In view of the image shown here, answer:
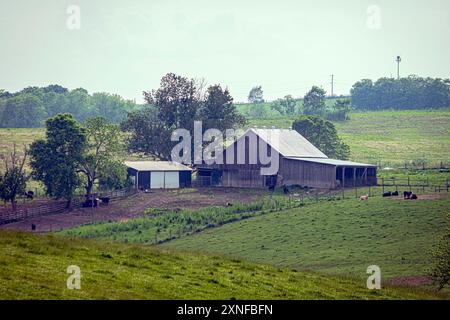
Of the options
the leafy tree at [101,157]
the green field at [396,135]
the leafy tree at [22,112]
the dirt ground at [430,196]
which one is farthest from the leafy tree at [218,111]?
the leafy tree at [22,112]

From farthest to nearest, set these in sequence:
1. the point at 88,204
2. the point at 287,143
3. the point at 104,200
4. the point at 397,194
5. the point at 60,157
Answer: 1. the point at 287,143
2. the point at 104,200
3. the point at 88,204
4. the point at 60,157
5. the point at 397,194

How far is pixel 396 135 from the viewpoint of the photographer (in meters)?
155

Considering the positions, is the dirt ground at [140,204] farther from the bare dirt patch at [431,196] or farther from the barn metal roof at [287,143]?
the bare dirt patch at [431,196]

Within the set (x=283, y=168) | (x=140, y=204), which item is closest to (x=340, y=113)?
(x=283, y=168)

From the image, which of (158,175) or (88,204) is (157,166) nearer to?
(158,175)

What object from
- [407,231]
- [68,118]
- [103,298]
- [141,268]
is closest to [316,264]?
[407,231]

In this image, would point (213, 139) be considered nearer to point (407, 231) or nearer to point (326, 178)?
point (326, 178)

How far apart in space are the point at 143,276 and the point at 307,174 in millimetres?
56128

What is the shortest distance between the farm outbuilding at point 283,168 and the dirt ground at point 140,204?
3.33 meters

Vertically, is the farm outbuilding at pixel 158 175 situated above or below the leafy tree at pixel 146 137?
below

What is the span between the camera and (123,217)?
76.5 m

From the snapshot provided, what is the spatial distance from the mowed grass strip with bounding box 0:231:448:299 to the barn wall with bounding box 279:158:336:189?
46197mm

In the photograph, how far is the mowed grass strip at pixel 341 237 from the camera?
50.3 metres

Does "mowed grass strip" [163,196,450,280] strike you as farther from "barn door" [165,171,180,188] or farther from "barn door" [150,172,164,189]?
"barn door" [165,171,180,188]
